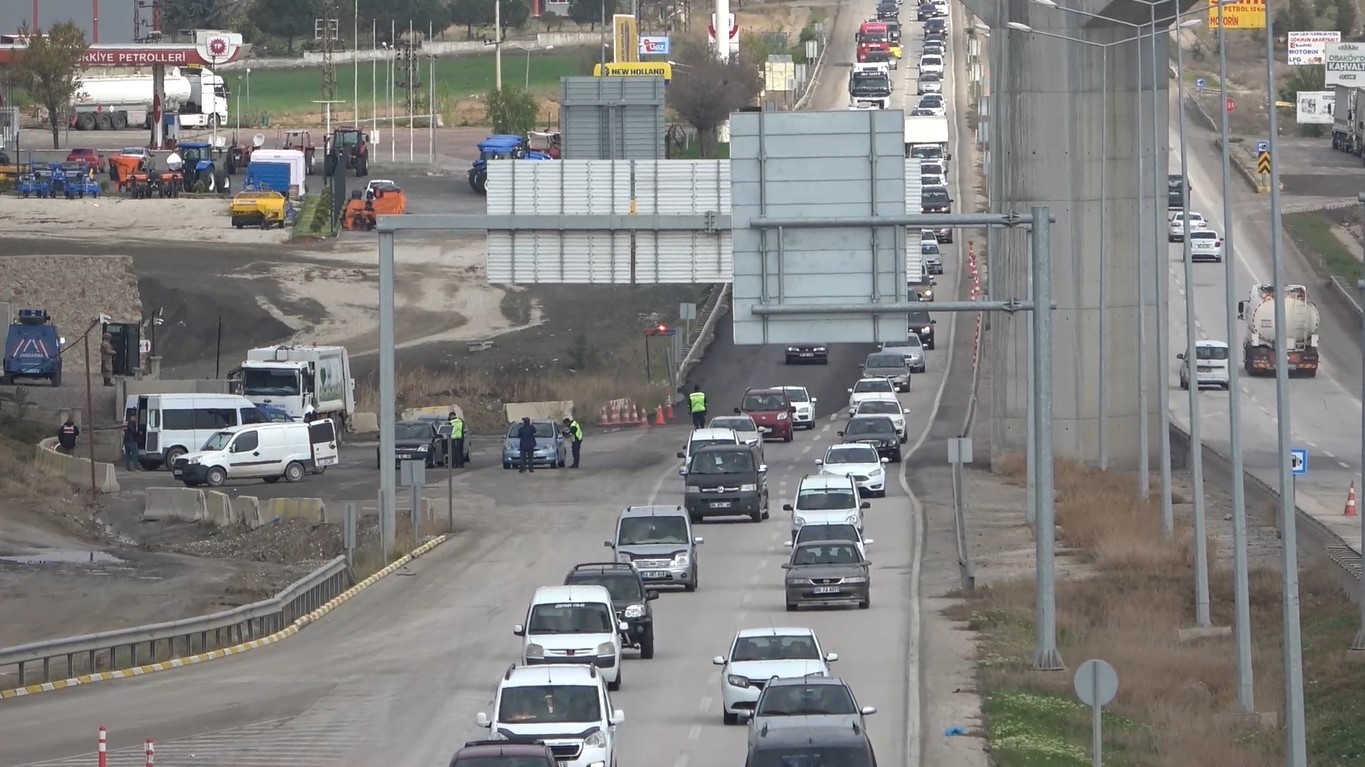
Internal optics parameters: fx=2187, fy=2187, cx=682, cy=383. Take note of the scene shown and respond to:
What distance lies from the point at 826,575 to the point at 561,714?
43.0ft

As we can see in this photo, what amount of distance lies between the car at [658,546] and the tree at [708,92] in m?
86.5

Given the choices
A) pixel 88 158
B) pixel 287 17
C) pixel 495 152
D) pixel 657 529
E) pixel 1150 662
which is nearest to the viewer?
pixel 1150 662

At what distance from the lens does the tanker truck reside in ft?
236

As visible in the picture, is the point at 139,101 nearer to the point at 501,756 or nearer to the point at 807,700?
the point at 807,700

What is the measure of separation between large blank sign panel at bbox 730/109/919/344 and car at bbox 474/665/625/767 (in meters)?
8.21

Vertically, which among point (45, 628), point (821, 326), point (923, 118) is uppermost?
point (923, 118)

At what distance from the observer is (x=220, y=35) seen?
11944cm

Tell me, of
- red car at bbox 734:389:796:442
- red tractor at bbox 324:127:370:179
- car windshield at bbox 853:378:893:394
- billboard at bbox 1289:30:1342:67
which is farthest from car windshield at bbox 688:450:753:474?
billboard at bbox 1289:30:1342:67

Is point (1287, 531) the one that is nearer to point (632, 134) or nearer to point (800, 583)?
point (800, 583)

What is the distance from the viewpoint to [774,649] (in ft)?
83.8

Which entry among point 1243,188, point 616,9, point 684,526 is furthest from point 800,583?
point 616,9

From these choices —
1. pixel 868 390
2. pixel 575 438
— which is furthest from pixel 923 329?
pixel 575 438

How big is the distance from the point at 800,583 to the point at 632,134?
815 inches

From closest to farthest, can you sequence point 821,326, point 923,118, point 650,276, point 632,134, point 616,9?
point 821,326 < point 650,276 < point 632,134 < point 923,118 < point 616,9
